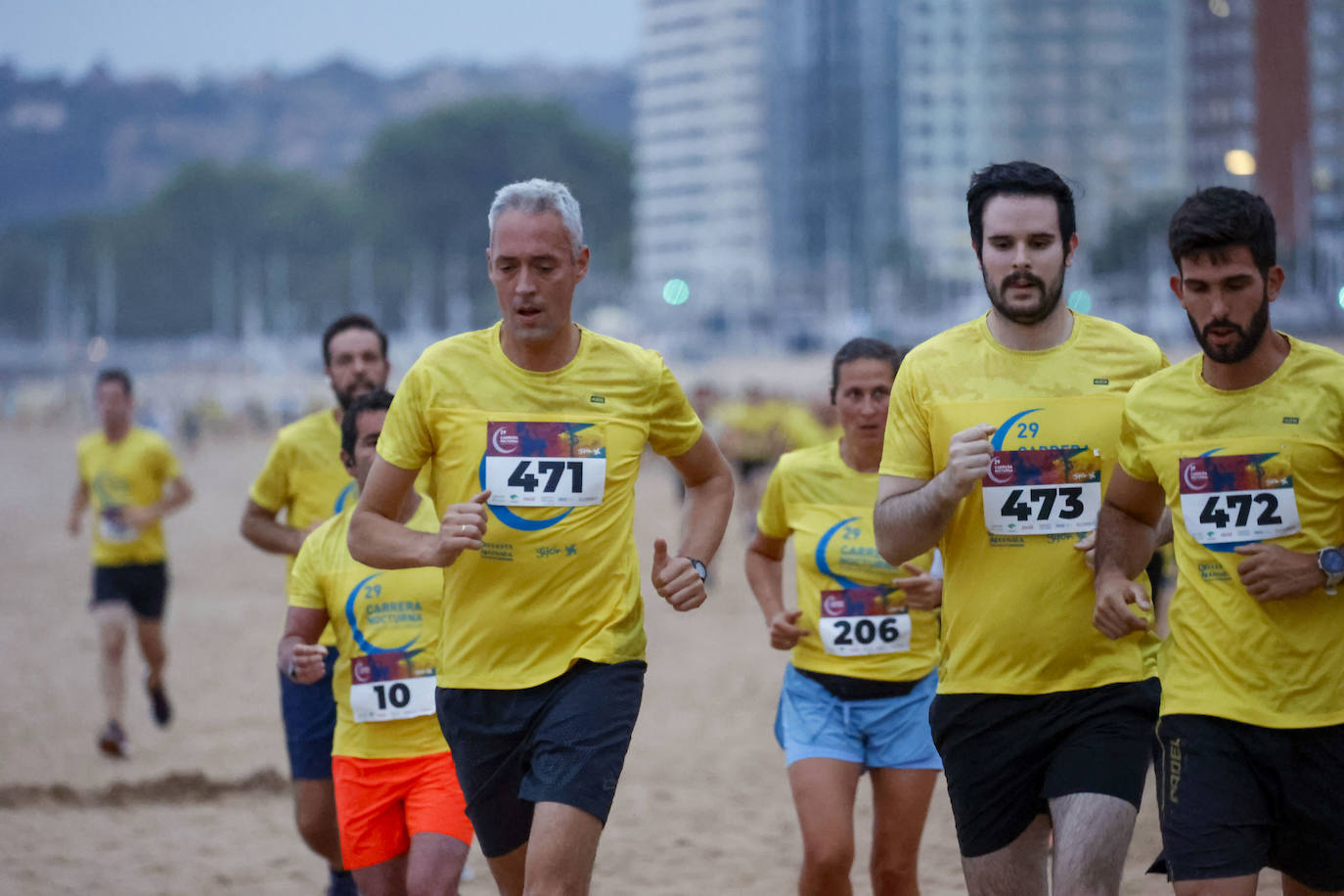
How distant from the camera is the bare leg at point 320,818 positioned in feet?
19.2

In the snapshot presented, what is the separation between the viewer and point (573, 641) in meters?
4.42

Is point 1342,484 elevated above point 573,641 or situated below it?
above

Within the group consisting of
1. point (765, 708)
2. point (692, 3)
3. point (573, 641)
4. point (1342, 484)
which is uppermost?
point (692, 3)

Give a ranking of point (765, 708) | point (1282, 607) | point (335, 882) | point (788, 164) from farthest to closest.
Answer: point (788, 164) < point (765, 708) < point (335, 882) < point (1282, 607)

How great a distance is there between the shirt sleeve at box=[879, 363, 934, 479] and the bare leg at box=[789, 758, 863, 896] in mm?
1403

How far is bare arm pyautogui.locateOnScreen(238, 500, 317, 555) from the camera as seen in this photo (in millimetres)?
6723

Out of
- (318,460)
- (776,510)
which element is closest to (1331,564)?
(776,510)

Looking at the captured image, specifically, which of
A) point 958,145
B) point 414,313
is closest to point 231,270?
point 414,313

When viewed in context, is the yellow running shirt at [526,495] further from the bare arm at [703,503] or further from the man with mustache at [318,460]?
the man with mustache at [318,460]

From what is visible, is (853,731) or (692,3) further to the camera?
(692,3)

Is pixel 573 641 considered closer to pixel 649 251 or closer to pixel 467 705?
pixel 467 705

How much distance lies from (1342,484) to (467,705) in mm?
2183

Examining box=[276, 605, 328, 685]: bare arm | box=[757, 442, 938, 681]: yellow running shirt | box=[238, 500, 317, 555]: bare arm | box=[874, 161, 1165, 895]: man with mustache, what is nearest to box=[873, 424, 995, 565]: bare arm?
box=[874, 161, 1165, 895]: man with mustache

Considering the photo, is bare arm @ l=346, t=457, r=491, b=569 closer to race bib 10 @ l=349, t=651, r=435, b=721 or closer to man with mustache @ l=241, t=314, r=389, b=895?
race bib 10 @ l=349, t=651, r=435, b=721
